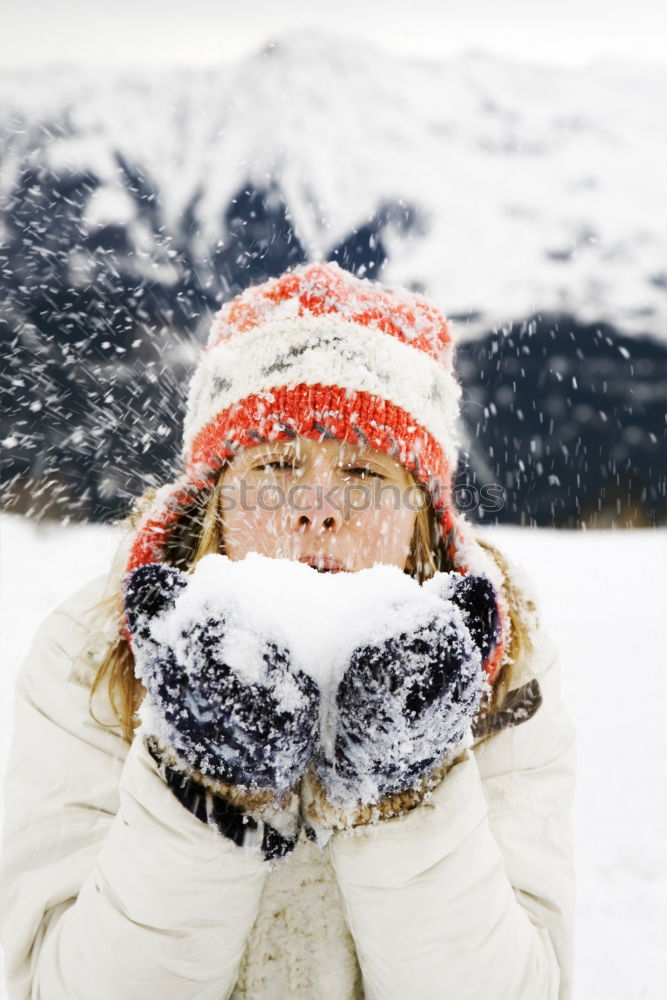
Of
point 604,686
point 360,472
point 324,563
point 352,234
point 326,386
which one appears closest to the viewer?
point 324,563

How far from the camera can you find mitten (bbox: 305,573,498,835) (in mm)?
892

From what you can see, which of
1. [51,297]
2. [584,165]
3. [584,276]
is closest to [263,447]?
[51,297]

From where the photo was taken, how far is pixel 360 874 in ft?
3.43

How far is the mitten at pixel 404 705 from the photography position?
892 mm

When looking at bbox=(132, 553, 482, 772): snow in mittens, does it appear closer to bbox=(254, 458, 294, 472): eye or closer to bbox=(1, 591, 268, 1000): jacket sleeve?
bbox=(1, 591, 268, 1000): jacket sleeve

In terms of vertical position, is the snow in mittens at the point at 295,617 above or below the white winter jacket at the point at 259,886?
above

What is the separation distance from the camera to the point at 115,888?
40.6 inches

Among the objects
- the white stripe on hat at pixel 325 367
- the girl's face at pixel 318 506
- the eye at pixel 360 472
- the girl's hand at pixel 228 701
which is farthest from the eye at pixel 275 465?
the girl's hand at pixel 228 701

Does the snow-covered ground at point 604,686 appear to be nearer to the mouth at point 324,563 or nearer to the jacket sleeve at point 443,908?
the jacket sleeve at point 443,908

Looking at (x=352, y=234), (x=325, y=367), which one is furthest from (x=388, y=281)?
(x=352, y=234)

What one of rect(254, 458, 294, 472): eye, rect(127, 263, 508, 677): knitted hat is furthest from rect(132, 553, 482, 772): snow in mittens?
rect(127, 263, 508, 677): knitted hat

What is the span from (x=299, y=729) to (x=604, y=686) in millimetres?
4997

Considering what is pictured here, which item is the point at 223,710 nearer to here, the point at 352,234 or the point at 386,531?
the point at 386,531

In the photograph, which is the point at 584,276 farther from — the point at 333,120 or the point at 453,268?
the point at 333,120
